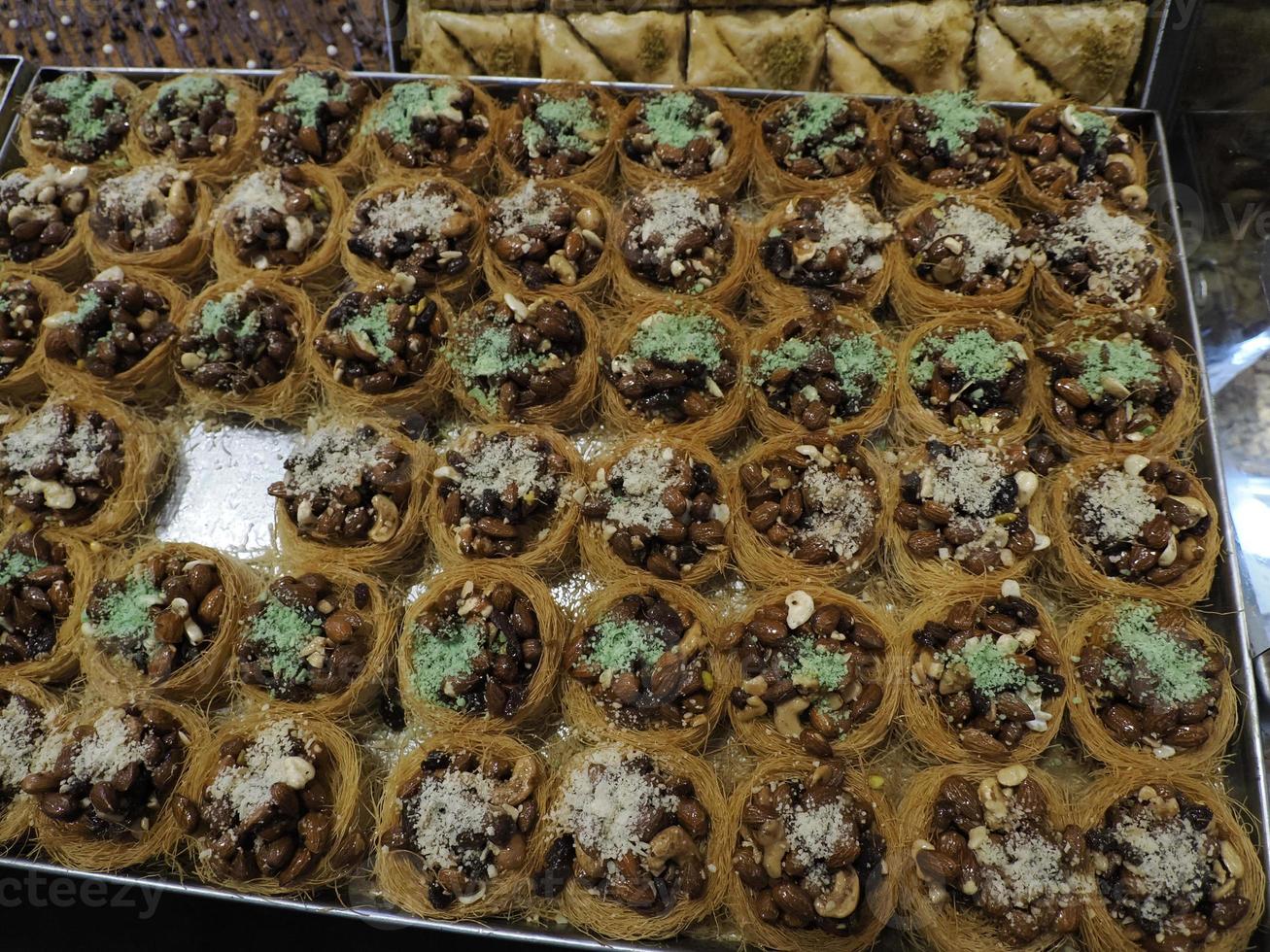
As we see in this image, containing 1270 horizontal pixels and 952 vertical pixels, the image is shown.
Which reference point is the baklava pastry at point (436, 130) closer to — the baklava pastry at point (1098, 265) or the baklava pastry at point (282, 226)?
the baklava pastry at point (282, 226)

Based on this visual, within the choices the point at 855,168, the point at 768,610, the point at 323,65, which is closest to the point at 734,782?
the point at 768,610

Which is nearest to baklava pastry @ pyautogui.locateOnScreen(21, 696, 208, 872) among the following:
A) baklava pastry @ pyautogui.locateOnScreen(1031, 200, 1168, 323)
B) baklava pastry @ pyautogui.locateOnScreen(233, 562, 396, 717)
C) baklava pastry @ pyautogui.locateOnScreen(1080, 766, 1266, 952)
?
baklava pastry @ pyautogui.locateOnScreen(233, 562, 396, 717)

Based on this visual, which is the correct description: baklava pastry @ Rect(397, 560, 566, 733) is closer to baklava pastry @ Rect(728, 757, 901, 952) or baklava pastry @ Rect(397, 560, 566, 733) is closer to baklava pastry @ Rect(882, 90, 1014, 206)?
baklava pastry @ Rect(728, 757, 901, 952)

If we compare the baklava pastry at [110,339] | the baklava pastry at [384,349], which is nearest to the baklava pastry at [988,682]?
the baklava pastry at [384,349]

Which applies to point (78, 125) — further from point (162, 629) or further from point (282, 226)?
point (162, 629)

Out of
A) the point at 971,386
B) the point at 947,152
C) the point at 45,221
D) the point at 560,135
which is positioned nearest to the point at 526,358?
the point at 560,135

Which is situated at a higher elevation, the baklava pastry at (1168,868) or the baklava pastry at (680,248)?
the baklava pastry at (680,248)
